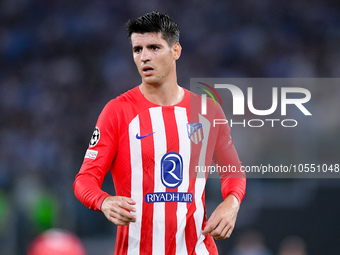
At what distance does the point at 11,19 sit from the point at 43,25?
0.67 meters

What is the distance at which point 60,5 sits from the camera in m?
8.01

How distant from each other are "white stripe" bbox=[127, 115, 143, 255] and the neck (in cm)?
26

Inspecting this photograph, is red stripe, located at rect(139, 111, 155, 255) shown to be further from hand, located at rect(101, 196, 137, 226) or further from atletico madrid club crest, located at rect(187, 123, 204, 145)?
hand, located at rect(101, 196, 137, 226)

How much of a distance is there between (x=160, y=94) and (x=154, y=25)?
394mm

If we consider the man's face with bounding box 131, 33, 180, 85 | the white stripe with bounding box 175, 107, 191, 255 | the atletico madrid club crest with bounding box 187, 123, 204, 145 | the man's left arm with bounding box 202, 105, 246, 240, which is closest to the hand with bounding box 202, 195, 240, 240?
the man's left arm with bounding box 202, 105, 246, 240

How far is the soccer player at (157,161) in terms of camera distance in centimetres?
271

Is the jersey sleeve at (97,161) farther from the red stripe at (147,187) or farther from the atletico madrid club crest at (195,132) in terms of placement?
the atletico madrid club crest at (195,132)

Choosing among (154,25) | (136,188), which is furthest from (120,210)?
(154,25)

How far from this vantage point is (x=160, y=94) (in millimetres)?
2939

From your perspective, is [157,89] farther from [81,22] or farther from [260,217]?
[81,22]

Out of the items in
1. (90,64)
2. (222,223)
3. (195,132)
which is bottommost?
(222,223)

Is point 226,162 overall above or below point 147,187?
above

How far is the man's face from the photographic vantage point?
284 centimetres

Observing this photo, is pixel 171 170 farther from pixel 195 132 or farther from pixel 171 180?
pixel 195 132
